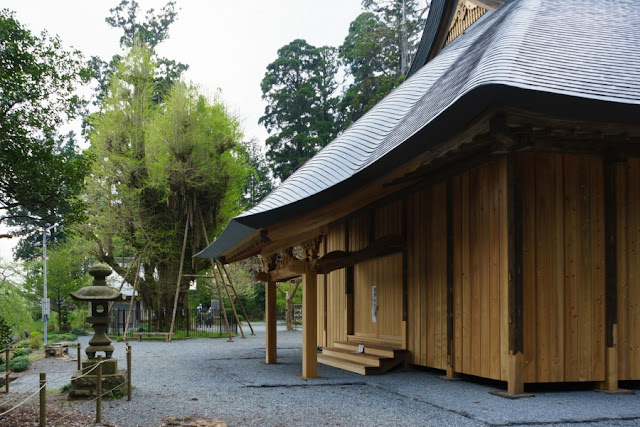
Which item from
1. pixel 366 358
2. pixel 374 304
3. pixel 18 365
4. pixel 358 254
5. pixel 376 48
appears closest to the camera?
pixel 358 254

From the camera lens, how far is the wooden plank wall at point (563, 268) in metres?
8.02

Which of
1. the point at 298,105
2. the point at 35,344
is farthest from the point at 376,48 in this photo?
the point at 35,344

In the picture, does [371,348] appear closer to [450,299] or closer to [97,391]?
[450,299]

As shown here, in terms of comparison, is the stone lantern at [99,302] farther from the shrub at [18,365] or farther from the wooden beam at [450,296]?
the shrub at [18,365]

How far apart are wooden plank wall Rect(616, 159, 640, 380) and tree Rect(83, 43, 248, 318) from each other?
16.6 meters

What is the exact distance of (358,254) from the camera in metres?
10.7

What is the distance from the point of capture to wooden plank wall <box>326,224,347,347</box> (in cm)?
1407

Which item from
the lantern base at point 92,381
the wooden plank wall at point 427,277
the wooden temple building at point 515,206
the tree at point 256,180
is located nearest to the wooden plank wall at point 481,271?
the wooden temple building at point 515,206

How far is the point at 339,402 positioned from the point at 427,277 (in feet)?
10.5

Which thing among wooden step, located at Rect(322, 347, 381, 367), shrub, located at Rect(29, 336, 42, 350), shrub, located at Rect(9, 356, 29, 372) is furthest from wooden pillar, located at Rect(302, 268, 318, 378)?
shrub, located at Rect(29, 336, 42, 350)

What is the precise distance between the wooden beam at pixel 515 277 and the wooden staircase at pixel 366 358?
3.13m

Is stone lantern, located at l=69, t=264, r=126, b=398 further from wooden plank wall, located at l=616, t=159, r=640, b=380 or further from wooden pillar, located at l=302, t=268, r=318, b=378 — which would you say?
wooden plank wall, located at l=616, t=159, r=640, b=380

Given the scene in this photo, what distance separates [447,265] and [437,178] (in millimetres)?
1377

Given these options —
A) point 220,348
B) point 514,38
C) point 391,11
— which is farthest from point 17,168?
point 391,11
